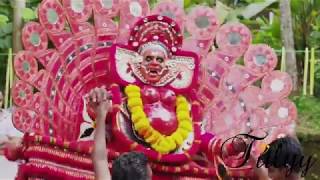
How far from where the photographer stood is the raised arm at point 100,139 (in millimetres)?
2973

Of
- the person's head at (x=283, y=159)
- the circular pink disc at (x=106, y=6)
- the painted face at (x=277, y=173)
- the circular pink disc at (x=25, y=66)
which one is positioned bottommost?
the painted face at (x=277, y=173)

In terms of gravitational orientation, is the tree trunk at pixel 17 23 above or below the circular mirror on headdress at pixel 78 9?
above

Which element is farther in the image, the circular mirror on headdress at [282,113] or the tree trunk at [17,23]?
the tree trunk at [17,23]

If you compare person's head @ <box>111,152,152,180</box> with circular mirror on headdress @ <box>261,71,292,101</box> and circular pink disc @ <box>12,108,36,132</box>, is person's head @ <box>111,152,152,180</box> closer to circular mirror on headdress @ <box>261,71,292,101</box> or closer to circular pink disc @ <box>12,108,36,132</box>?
circular pink disc @ <box>12,108,36,132</box>

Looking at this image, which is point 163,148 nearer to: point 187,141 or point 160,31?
point 187,141

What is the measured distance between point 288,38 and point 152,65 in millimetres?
4163

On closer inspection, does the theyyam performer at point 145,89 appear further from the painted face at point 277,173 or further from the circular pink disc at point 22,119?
the painted face at point 277,173

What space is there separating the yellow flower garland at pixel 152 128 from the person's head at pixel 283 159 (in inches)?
85.7

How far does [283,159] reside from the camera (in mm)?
2803

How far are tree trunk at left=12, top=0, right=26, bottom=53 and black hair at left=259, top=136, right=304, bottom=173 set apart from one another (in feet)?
21.1

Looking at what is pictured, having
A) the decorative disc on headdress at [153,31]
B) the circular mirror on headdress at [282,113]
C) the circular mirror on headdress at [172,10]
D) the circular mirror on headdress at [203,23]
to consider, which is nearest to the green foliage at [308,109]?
the circular mirror on headdress at [282,113]

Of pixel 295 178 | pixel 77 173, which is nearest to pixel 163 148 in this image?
pixel 77 173

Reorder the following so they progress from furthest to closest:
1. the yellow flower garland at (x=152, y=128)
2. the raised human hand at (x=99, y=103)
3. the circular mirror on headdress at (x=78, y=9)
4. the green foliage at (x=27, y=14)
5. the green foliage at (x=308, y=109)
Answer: the green foliage at (x=27, y=14) < the green foliage at (x=308, y=109) < the circular mirror on headdress at (x=78, y=9) < the yellow flower garland at (x=152, y=128) < the raised human hand at (x=99, y=103)

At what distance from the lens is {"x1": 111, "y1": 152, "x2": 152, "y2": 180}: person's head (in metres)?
2.77
